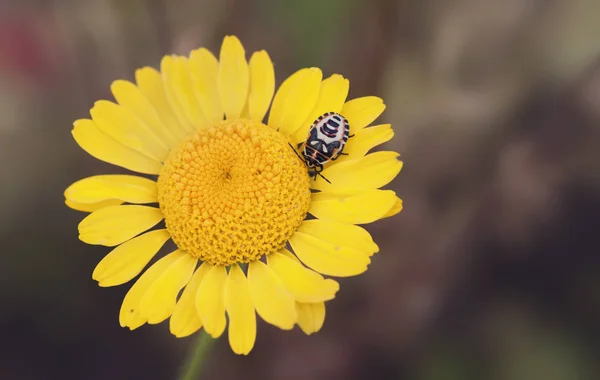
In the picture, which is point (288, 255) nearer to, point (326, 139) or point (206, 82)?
point (326, 139)

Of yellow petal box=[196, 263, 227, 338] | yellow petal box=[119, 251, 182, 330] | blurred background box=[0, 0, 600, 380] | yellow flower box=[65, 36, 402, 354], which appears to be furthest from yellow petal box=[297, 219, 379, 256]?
blurred background box=[0, 0, 600, 380]

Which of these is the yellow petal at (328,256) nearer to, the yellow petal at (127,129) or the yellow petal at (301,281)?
the yellow petal at (301,281)

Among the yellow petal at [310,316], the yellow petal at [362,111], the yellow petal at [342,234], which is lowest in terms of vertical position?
the yellow petal at [310,316]

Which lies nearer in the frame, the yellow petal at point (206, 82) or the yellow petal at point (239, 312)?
the yellow petal at point (239, 312)

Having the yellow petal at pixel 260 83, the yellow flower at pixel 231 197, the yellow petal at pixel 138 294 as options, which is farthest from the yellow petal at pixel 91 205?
the yellow petal at pixel 260 83

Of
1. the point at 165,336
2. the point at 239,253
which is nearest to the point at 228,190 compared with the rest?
the point at 239,253

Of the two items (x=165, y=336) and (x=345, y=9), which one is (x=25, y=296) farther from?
(x=345, y=9)
